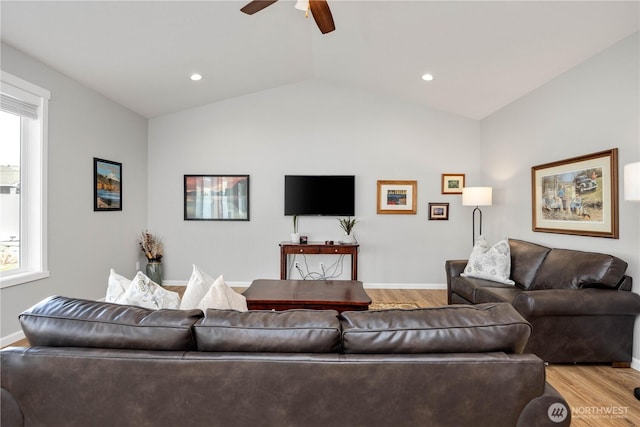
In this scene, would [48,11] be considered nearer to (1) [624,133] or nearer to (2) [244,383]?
(2) [244,383]

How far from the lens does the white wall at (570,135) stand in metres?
2.91

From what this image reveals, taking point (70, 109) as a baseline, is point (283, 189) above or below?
below

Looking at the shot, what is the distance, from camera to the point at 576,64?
3510 mm

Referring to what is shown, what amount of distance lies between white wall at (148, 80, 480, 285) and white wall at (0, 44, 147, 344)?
0.72 metres

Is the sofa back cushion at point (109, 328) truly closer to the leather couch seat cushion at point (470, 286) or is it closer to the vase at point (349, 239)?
the leather couch seat cushion at point (470, 286)

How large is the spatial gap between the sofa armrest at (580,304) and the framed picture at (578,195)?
0.57m

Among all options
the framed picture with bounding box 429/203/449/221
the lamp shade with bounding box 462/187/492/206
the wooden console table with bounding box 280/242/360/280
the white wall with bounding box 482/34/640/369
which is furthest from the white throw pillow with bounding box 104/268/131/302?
the framed picture with bounding box 429/203/449/221

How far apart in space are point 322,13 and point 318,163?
309 centimetres

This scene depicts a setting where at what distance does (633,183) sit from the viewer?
236cm

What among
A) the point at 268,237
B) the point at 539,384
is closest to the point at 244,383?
the point at 539,384

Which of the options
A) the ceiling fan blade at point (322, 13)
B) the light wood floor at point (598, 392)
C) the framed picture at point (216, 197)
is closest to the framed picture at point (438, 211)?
the framed picture at point (216, 197)

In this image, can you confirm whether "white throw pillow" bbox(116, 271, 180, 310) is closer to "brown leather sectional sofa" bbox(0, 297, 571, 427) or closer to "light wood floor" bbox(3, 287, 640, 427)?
"brown leather sectional sofa" bbox(0, 297, 571, 427)

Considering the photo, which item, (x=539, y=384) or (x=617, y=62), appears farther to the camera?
(x=617, y=62)

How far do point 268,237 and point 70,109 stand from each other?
9.74 ft
